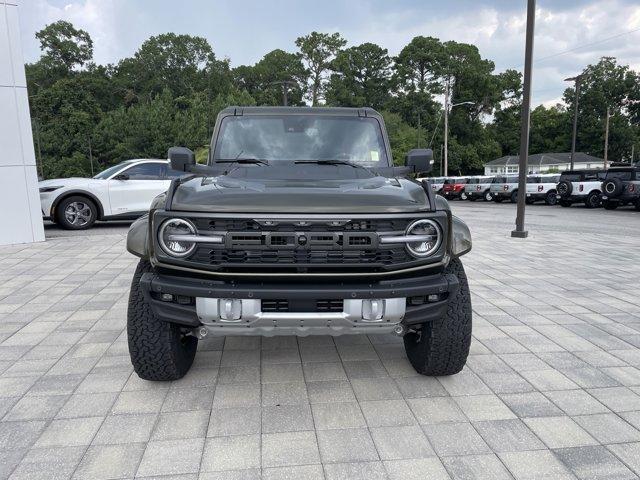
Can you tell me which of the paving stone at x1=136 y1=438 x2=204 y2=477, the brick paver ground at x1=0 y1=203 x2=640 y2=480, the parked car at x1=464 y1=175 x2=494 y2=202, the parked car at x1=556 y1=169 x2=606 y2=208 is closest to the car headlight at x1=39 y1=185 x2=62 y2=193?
the brick paver ground at x1=0 y1=203 x2=640 y2=480

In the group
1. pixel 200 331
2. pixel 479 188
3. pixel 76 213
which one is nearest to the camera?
pixel 200 331

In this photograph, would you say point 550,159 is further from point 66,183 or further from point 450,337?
point 450,337

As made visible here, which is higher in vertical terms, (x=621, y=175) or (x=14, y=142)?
(x=14, y=142)

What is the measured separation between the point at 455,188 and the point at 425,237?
3069cm

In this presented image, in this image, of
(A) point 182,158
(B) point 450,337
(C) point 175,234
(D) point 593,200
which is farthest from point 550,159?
(C) point 175,234

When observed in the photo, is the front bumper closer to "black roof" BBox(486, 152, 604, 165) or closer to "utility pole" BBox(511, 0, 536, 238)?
"utility pole" BBox(511, 0, 536, 238)

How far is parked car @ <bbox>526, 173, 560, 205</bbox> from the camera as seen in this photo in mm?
24688

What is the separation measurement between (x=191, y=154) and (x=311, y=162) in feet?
3.26

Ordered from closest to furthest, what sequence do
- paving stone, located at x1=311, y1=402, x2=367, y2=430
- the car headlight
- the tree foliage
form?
1. paving stone, located at x1=311, y1=402, x2=367, y2=430
2. the car headlight
3. the tree foliage

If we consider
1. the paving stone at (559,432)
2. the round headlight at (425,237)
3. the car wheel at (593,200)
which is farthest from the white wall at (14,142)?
the car wheel at (593,200)

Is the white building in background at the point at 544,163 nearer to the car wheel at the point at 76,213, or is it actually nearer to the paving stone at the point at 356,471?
the car wheel at the point at 76,213

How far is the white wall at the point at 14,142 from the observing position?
9.01m

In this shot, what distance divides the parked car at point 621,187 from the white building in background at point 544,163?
48507 millimetres

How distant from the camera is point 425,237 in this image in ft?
9.28
